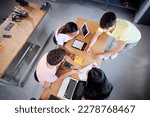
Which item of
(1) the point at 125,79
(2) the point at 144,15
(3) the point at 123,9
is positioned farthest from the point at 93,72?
(3) the point at 123,9

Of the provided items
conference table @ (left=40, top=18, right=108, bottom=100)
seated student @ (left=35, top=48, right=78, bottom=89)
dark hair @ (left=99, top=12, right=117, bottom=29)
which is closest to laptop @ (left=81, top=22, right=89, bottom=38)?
conference table @ (left=40, top=18, right=108, bottom=100)

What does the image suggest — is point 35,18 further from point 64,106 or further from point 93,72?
point 64,106

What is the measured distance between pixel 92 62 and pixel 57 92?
23.0 inches

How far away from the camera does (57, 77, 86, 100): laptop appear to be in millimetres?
1828

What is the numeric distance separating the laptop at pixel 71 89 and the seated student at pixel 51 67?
9cm

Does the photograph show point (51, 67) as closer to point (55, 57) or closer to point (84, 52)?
point (55, 57)

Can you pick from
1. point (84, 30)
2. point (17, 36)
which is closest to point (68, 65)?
point (84, 30)

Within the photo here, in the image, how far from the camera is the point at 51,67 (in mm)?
1731

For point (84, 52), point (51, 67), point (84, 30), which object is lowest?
point (51, 67)

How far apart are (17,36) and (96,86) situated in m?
1.51

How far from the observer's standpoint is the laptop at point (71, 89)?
183 centimetres

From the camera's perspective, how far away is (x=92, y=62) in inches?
81.5

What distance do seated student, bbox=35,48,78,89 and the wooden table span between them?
687 millimetres

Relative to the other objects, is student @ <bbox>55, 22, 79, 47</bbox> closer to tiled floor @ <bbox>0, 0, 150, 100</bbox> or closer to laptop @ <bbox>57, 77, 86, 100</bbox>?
laptop @ <bbox>57, 77, 86, 100</bbox>
